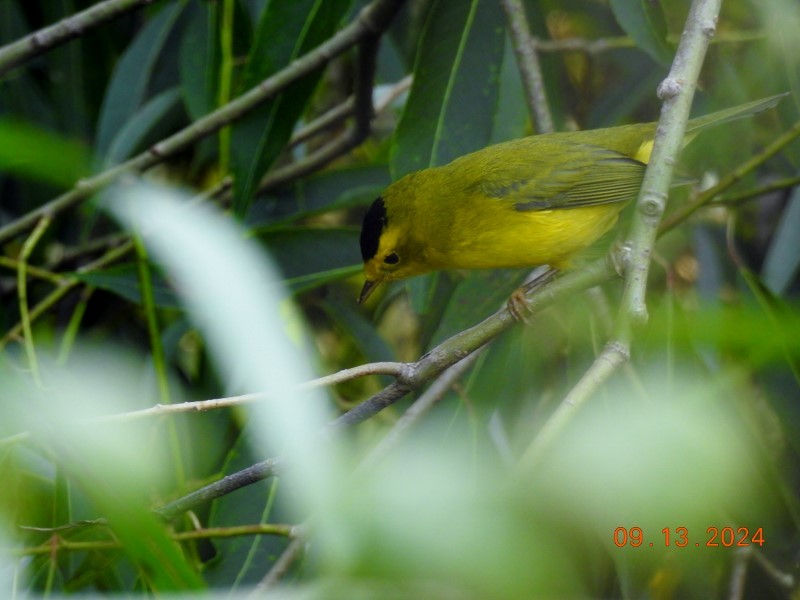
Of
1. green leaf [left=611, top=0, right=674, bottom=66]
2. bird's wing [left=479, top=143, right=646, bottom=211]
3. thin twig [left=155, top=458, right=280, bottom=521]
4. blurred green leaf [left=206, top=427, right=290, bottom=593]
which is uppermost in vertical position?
green leaf [left=611, top=0, right=674, bottom=66]

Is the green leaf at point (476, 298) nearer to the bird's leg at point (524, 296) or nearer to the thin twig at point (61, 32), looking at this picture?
the bird's leg at point (524, 296)

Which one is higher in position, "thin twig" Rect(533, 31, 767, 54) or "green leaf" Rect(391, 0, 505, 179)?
"thin twig" Rect(533, 31, 767, 54)

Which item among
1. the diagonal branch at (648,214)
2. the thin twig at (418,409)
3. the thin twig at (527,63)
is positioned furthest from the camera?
the thin twig at (527,63)

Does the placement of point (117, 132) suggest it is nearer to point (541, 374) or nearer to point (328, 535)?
point (541, 374)

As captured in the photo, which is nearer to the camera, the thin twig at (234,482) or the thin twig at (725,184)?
the thin twig at (234,482)

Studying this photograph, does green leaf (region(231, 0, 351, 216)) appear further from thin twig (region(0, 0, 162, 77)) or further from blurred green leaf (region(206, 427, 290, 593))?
blurred green leaf (region(206, 427, 290, 593))

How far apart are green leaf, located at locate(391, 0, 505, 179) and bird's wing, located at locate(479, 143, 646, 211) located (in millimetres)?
167

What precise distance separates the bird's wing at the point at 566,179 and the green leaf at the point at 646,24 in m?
0.36

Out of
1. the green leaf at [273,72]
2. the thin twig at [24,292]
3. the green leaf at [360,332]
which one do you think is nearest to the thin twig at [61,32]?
the green leaf at [273,72]

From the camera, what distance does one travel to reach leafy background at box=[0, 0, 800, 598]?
56.5 inches

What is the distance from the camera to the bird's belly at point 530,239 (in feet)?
9.57

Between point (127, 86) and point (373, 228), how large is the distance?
1.61m

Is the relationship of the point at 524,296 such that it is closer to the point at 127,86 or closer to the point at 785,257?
the point at 785,257

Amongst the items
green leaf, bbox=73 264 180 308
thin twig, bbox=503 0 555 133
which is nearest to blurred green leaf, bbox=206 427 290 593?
green leaf, bbox=73 264 180 308
